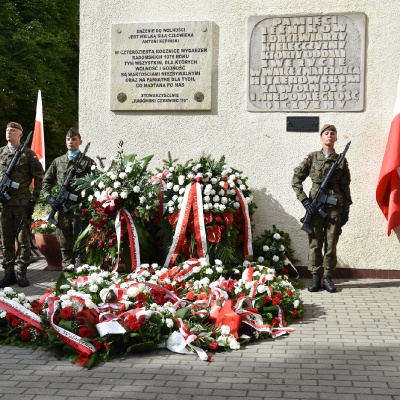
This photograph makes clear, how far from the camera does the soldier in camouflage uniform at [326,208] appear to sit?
26.3ft

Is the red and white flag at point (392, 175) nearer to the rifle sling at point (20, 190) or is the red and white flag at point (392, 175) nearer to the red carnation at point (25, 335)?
the rifle sling at point (20, 190)

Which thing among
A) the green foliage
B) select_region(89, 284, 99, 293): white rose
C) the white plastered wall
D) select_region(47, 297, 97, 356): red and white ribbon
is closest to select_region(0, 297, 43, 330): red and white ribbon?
select_region(47, 297, 97, 356): red and white ribbon

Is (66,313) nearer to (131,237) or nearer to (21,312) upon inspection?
(21,312)

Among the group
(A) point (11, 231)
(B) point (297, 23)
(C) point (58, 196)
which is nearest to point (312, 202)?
(B) point (297, 23)

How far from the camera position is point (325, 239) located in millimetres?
8156

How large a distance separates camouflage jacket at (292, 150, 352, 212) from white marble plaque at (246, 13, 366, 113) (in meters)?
1.02

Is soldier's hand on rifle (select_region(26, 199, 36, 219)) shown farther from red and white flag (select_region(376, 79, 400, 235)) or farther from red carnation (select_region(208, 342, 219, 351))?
red and white flag (select_region(376, 79, 400, 235))

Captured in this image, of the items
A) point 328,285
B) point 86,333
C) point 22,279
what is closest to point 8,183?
point 22,279

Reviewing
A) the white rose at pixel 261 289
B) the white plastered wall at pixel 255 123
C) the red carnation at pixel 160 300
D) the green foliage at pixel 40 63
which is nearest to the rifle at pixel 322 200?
the white plastered wall at pixel 255 123

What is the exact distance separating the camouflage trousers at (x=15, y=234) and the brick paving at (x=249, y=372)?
2979 mm

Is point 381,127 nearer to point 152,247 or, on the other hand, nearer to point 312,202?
point 312,202

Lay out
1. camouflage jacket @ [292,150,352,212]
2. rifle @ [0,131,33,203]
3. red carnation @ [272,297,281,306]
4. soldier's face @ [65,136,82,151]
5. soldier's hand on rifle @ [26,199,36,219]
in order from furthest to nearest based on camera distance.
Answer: soldier's face @ [65,136,82,151]
soldier's hand on rifle @ [26,199,36,219]
rifle @ [0,131,33,203]
camouflage jacket @ [292,150,352,212]
red carnation @ [272,297,281,306]

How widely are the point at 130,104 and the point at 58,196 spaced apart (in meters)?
1.75

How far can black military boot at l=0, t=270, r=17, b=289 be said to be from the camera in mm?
8336
